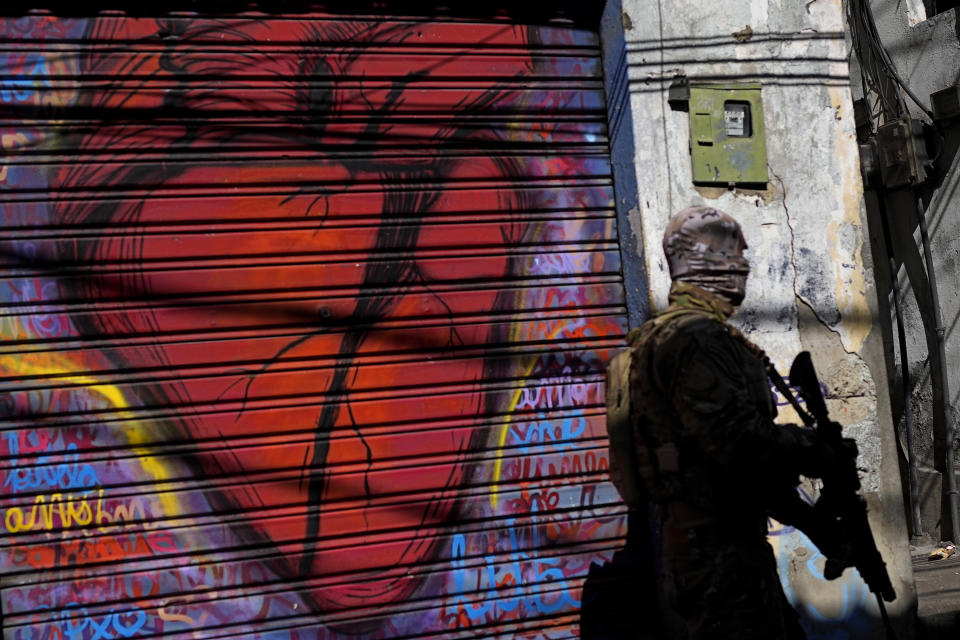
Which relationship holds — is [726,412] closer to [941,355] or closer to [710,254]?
[710,254]

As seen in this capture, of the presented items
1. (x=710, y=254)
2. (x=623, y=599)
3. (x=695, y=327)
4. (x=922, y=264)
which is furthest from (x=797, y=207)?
(x=922, y=264)

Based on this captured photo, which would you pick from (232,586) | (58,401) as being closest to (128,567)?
(232,586)

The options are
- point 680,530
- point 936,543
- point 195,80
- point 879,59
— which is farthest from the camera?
point 879,59

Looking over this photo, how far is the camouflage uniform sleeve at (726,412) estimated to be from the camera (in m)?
2.78

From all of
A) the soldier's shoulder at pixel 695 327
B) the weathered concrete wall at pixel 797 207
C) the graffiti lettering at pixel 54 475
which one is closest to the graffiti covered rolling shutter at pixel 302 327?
the graffiti lettering at pixel 54 475

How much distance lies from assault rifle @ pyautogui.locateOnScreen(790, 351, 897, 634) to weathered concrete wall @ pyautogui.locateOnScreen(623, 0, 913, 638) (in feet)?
3.95

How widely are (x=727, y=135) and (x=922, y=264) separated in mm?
4019

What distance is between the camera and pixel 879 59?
24.4ft

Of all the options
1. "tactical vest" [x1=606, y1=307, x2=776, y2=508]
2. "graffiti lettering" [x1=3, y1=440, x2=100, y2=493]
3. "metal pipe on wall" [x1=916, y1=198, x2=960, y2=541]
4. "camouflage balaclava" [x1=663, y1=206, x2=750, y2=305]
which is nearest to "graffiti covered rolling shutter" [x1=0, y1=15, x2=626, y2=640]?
"graffiti lettering" [x1=3, y1=440, x2=100, y2=493]

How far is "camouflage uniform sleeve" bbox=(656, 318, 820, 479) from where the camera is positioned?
2.78 m

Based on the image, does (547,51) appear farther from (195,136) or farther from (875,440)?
(875,440)

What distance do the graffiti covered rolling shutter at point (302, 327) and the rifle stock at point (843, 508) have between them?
141 cm

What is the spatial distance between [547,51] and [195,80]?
1818mm

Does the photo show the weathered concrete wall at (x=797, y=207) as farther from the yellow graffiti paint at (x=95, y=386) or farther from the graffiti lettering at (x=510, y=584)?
the yellow graffiti paint at (x=95, y=386)
